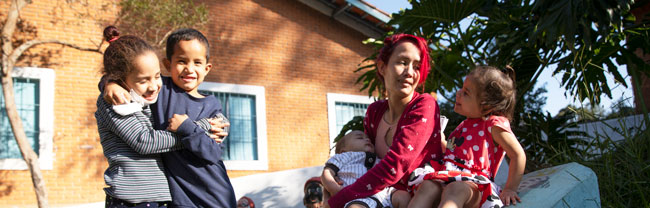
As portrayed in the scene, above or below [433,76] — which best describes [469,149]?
below

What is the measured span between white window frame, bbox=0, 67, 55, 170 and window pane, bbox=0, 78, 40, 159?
0.27 feet

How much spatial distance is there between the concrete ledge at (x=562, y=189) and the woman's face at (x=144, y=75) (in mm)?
1642

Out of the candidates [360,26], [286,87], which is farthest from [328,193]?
[360,26]

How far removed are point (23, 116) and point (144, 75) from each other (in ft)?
25.9

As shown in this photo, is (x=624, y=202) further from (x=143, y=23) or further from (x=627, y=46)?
(x=143, y=23)

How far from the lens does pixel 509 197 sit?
7.78 feet

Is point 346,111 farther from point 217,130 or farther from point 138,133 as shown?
point 138,133

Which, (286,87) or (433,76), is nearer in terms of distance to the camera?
(433,76)

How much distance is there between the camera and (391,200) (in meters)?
2.40

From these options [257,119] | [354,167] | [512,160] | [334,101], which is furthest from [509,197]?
[334,101]

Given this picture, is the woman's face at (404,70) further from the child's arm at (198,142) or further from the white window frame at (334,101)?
the white window frame at (334,101)

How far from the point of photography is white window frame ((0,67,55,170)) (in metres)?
8.87

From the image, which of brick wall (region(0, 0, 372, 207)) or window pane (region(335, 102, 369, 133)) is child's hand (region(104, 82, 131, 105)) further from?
window pane (region(335, 102, 369, 133))

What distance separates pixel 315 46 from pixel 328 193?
10.1m
